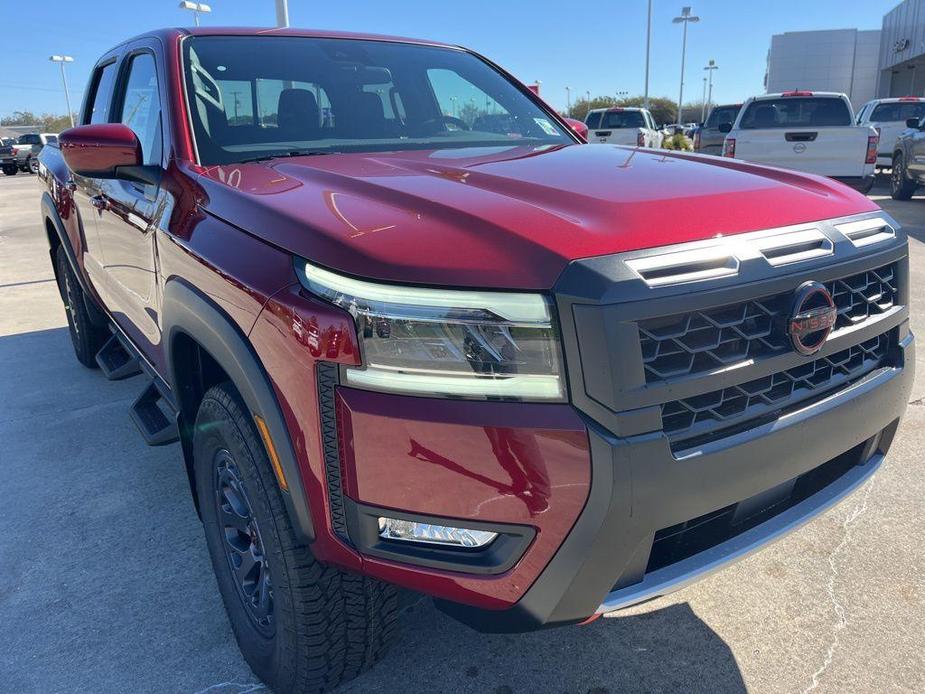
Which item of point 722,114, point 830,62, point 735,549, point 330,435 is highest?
point 830,62

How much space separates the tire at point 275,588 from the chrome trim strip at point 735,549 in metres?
0.61

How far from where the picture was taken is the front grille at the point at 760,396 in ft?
5.10

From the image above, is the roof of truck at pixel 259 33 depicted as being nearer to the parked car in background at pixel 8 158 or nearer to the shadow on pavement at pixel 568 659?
the shadow on pavement at pixel 568 659

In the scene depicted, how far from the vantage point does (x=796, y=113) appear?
11.2m

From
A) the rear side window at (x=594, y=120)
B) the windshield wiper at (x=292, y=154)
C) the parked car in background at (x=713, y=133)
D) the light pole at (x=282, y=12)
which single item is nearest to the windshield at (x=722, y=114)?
the parked car in background at (x=713, y=133)

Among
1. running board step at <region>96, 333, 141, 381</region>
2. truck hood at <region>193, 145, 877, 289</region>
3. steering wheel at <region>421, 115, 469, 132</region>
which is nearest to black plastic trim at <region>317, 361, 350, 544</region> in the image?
truck hood at <region>193, 145, 877, 289</region>

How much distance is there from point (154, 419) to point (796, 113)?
11006 millimetres

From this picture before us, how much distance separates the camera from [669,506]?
1511 mm

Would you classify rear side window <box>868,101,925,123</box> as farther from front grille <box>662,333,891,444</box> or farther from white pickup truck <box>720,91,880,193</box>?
front grille <box>662,333,891,444</box>

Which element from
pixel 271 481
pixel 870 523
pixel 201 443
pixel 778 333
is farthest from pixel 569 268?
pixel 870 523

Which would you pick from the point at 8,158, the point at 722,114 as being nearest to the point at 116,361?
the point at 722,114

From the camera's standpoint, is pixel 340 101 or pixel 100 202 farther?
pixel 100 202

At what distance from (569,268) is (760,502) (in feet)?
2.82

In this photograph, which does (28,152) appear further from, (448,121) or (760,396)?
(760,396)
